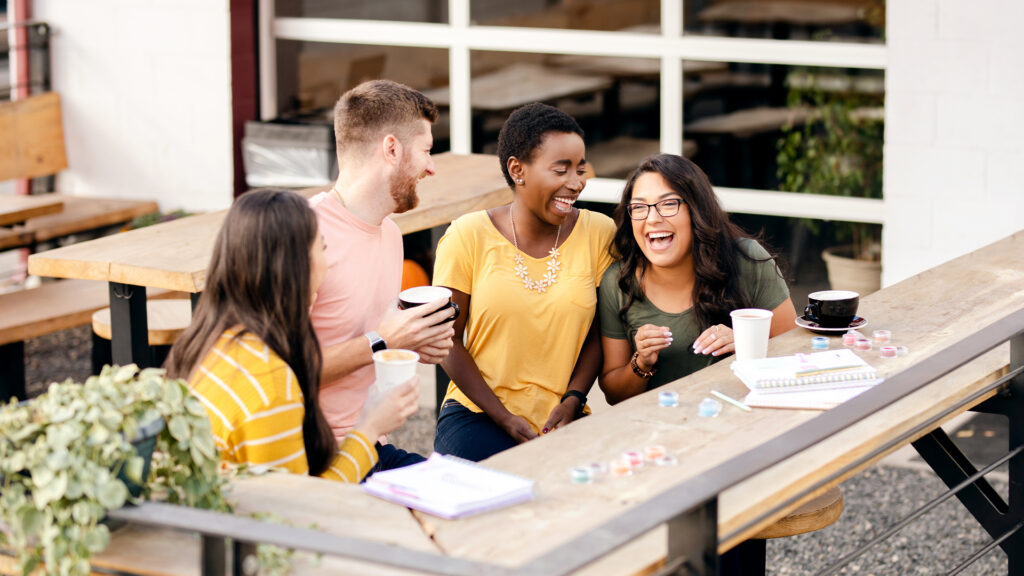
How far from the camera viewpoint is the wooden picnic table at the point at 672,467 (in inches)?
89.1

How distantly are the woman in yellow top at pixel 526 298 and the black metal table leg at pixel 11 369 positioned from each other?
2169 mm

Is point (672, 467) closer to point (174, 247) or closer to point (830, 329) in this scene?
point (830, 329)

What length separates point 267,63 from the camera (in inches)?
278

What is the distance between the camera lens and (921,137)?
18.2 ft

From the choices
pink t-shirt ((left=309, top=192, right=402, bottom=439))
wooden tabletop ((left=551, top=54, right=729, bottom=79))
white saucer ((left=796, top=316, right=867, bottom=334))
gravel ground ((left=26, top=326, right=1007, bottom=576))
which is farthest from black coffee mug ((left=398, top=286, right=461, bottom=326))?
wooden tabletop ((left=551, top=54, right=729, bottom=79))

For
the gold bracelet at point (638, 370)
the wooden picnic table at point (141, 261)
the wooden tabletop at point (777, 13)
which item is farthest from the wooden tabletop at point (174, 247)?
the wooden tabletop at point (777, 13)

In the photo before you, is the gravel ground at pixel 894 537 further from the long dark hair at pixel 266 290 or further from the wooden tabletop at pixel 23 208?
the long dark hair at pixel 266 290

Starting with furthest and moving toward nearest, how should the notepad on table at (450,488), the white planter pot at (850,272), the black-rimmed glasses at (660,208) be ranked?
the white planter pot at (850,272)
the black-rimmed glasses at (660,208)
the notepad on table at (450,488)

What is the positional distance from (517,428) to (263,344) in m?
1.12

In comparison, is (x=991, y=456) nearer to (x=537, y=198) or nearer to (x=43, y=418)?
(x=537, y=198)

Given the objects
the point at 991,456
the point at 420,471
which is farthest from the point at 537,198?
the point at 991,456

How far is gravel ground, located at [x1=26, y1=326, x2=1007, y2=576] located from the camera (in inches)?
173

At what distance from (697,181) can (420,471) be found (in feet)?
4.47

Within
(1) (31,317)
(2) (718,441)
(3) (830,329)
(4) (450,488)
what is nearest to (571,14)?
(1) (31,317)
